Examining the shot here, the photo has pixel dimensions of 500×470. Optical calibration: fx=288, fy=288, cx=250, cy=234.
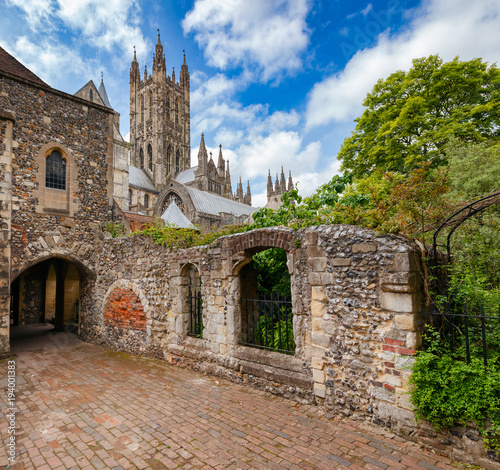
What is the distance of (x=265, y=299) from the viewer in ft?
18.7

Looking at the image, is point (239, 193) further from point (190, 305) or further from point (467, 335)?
point (467, 335)

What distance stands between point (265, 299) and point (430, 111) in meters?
11.6

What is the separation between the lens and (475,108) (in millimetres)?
10250

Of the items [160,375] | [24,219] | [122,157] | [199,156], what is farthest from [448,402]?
[199,156]

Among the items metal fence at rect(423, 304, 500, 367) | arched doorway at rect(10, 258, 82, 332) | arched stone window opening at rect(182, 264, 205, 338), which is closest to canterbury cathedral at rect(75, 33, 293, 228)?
arched doorway at rect(10, 258, 82, 332)

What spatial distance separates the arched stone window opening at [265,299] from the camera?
5.93 m

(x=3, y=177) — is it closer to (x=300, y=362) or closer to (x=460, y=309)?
(x=300, y=362)

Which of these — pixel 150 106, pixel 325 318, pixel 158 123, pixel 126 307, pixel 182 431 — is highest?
pixel 150 106

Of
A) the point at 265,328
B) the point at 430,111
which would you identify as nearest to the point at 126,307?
the point at 265,328

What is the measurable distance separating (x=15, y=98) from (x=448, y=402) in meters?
12.3

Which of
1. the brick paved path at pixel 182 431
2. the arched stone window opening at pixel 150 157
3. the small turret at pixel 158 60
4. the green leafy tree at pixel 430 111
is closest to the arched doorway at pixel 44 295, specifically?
the brick paved path at pixel 182 431

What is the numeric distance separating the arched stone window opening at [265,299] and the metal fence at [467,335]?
8.47ft

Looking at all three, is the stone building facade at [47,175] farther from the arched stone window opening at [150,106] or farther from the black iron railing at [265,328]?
the arched stone window opening at [150,106]

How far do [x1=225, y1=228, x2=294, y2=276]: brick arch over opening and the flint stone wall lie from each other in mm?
19
